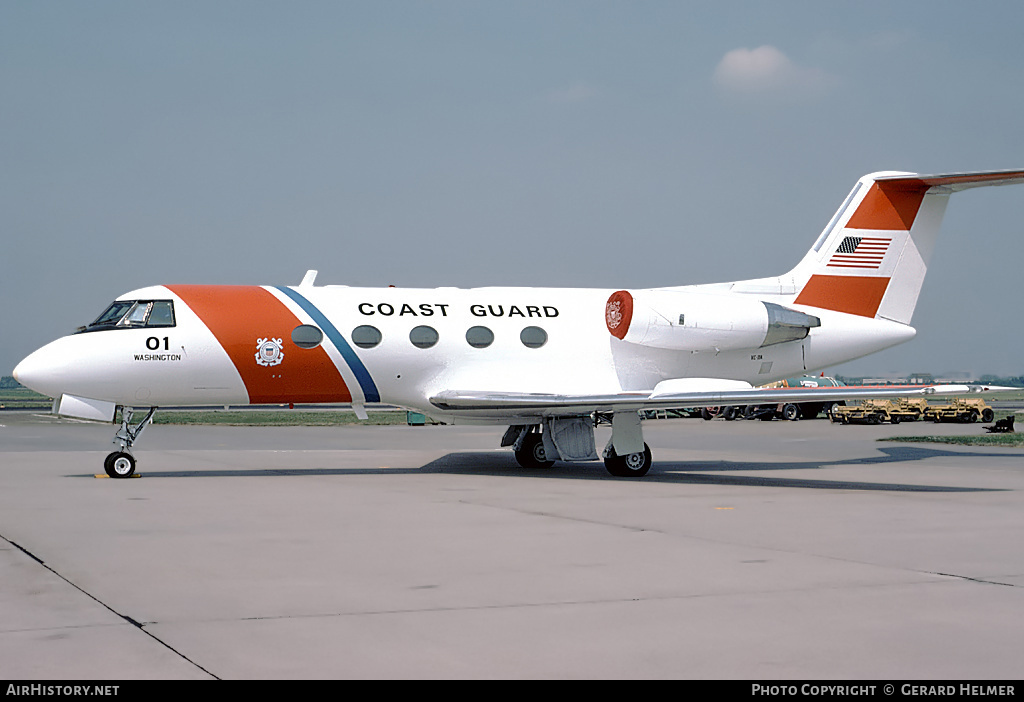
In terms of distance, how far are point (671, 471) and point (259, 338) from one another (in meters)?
8.05

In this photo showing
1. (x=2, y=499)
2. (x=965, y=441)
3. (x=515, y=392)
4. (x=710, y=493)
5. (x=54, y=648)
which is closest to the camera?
(x=54, y=648)

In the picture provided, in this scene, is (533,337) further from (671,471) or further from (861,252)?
(861,252)

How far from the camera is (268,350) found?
17.4 metres

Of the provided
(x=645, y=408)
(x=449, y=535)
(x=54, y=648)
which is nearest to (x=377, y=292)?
(x=645, y=408)

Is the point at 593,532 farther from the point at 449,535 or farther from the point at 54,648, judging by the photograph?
the point at 54,648

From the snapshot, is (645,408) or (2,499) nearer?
(2,499)

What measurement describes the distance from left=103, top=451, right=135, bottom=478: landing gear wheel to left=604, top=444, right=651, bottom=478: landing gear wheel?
821 centimetres

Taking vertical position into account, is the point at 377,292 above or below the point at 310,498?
above

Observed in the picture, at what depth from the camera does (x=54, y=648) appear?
554cm

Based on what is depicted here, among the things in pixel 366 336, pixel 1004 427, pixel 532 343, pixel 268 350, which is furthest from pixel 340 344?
pixel 1004 427

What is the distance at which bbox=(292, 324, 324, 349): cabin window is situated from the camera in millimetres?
17500

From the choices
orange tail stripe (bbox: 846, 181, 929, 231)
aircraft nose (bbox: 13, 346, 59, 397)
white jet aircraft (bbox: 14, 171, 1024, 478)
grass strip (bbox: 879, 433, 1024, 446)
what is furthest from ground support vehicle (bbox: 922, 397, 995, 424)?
aircraft nose (bbox: 13, 346, 59, 397)

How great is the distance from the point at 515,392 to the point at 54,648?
1328 cm

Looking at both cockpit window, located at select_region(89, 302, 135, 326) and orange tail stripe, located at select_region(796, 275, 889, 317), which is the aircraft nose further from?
orange tail stripe, located at select_region(796, 275, 889, 317)
